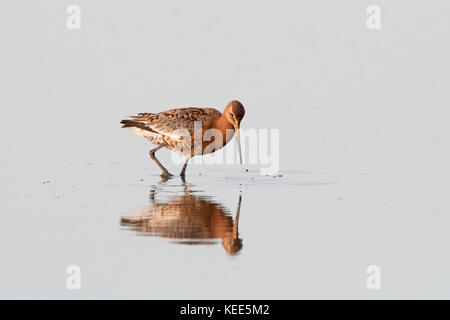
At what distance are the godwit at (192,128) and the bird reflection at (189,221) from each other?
3065mm

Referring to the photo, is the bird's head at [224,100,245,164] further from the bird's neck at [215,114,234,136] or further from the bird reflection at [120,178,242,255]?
the bird reflection at [120,178,242,255]

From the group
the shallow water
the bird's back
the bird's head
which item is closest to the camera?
the shallow water

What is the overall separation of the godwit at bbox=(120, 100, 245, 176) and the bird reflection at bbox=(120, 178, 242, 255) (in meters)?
3.07

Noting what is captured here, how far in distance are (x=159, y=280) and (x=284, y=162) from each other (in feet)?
34.4

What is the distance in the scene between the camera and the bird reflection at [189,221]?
40.0 ft

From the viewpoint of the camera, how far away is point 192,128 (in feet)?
62.3

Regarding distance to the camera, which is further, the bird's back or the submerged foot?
the bird's back

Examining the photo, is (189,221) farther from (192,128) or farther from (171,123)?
(171,123)

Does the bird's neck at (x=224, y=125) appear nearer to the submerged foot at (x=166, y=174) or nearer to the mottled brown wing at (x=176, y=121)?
the mottled brown wing at (x=176, y=121)

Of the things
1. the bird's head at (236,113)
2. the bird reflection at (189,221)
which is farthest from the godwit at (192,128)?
the bird reflection at (189,221)

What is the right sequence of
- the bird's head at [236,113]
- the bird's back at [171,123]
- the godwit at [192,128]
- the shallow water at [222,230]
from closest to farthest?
the shallow water at [222,230] < the bird's head at [236,113] < the godwit at [192,128] < the bird's back at [171,123]

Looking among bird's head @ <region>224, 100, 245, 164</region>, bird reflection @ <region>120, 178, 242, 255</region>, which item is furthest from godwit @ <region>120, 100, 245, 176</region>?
bird reflection @ <region>120, 178, 242, 255</region>

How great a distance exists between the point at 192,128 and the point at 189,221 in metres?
5.79

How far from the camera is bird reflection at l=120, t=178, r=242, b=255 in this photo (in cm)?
1219
